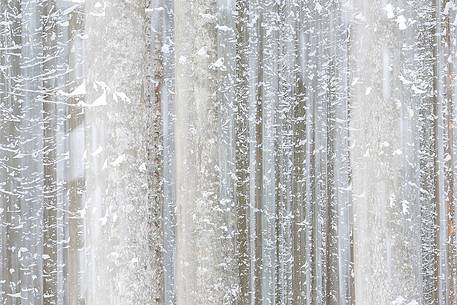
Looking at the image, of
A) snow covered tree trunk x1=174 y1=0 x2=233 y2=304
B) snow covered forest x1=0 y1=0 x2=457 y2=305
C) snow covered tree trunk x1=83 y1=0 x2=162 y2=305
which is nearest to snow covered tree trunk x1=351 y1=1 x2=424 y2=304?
snow covered forest x1=0 y1=0 x2=457 y2=305

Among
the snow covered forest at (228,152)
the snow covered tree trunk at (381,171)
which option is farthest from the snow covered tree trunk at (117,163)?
the snow covered tree trunk at (381,171)

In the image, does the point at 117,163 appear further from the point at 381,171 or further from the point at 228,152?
the point at 381,171

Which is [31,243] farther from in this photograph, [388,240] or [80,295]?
[388,240]

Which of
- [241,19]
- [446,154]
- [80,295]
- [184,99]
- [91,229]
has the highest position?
[241,19]

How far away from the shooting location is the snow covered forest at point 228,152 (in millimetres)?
895

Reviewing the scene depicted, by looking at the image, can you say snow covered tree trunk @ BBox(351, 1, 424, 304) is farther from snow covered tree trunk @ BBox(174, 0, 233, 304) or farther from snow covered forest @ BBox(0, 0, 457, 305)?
snow covered tree trunk @ BBox(174, 0, 233, 304)

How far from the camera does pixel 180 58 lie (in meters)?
0.92

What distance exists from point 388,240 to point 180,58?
49 cm

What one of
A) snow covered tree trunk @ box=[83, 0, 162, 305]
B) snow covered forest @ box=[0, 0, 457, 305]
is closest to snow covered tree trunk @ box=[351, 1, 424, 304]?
snow covered forest @ box=[0, 0, 457, 305]

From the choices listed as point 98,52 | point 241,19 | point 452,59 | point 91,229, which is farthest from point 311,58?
point 91,229

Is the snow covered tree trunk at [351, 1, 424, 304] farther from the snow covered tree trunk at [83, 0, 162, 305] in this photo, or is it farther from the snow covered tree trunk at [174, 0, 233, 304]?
the snow covered tree trunk at [83, 0, 162, 305]

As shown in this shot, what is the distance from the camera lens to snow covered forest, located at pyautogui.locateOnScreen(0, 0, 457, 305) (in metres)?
0.89

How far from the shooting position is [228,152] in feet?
3.05

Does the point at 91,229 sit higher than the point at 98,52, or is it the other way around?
the point at 98,52
